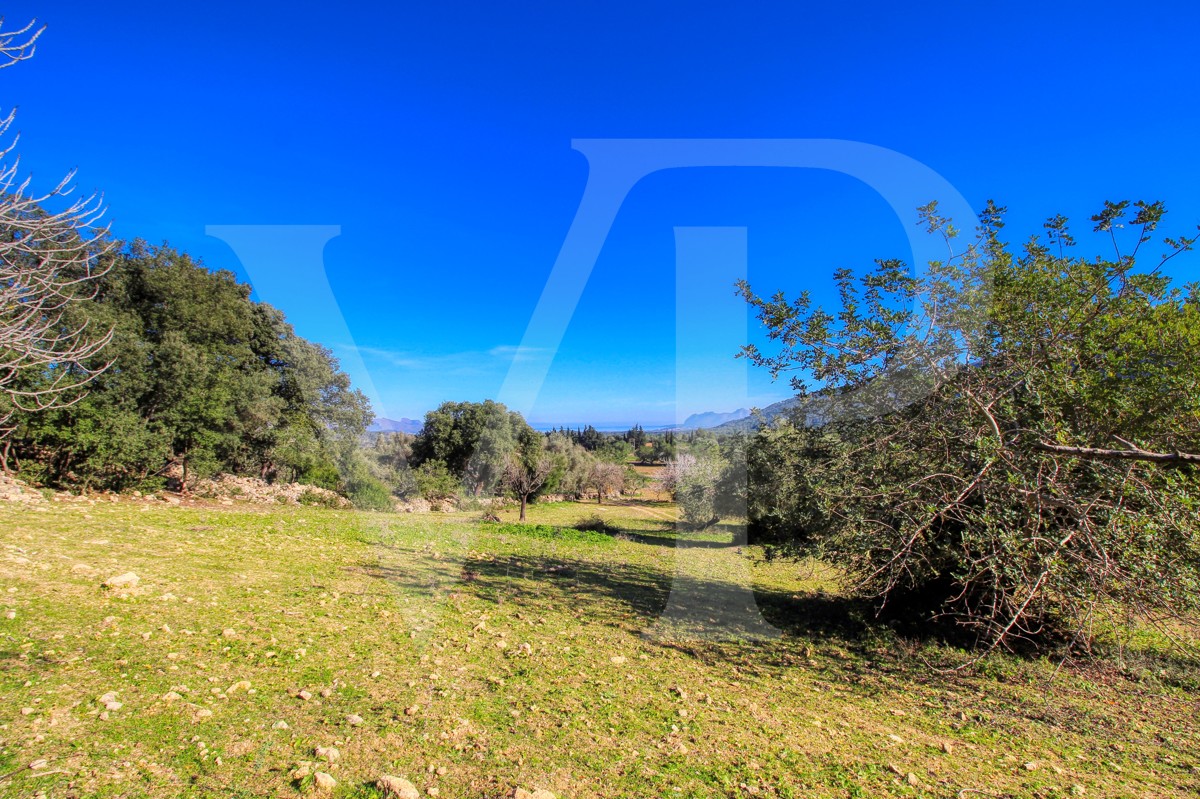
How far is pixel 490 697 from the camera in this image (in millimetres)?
4070

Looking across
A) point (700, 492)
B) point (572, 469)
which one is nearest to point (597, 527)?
point (700, 492)

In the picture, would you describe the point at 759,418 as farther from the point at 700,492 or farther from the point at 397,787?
the point at 397,787

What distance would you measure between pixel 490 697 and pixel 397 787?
57.8 inches

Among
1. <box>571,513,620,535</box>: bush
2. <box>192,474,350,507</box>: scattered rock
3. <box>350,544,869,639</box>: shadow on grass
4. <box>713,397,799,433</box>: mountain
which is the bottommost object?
<box>571,513,620,535</box>: bush

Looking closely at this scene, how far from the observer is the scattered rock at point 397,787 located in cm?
263

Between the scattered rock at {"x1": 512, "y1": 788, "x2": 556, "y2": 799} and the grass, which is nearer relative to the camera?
the scattered rock at {"x1": 512, "y1": 788, "x2": 556, "y2": 799}

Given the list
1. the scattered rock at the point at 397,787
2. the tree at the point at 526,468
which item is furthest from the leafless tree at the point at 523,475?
the scattered rock at the point at 397,787

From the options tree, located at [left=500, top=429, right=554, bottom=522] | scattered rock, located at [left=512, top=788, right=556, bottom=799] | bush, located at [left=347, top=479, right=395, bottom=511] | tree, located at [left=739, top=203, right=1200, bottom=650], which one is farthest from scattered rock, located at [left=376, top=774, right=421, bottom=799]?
tree, located at [left=500, top=429, right=554, bottom=522]

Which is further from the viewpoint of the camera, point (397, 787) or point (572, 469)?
point (572, 469)

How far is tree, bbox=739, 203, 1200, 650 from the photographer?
4742 mm

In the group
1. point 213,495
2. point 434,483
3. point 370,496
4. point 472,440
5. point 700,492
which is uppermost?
point 472,440

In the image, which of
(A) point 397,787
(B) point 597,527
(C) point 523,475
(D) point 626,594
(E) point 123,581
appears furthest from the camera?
(C) point 523,475

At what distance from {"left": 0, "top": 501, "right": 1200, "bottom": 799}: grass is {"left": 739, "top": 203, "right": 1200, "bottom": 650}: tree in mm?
892

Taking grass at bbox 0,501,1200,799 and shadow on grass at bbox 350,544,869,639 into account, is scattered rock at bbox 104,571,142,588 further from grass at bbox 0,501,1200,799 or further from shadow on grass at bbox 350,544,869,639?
shadow on grass at bbox 350,544,869,639
